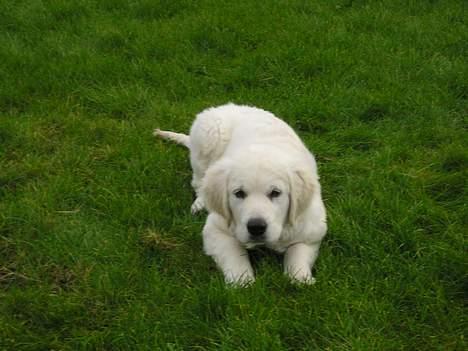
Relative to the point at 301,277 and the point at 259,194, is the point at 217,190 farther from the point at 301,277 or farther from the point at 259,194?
the point at 301,277

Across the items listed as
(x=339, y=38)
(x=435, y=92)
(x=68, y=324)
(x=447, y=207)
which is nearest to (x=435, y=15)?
A: (x=339, y=38)

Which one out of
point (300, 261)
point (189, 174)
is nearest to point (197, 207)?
point (189, 174)

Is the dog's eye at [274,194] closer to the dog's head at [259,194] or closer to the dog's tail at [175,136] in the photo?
the dog's head at [259,194]

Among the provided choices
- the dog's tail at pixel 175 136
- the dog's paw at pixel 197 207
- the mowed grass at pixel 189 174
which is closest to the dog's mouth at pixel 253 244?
the mowed grass at pixel 189 174

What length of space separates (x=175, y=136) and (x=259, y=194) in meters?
1.66

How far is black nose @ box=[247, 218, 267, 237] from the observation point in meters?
2.95

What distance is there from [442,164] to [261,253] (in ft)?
5.11

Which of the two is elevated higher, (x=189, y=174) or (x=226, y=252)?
(x=226, y=252)

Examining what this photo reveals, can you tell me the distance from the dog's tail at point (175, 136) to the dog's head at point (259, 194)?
1.32 m

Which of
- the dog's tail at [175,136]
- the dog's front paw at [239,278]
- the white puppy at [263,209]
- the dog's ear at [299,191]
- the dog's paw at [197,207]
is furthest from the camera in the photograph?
the dog's tail at [175,136]

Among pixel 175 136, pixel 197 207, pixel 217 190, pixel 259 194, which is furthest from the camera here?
pixel 175 136

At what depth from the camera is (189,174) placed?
4.29 m

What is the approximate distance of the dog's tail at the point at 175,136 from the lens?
4547 mm

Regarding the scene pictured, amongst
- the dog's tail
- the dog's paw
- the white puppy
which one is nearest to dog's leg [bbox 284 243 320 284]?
the white puppy
